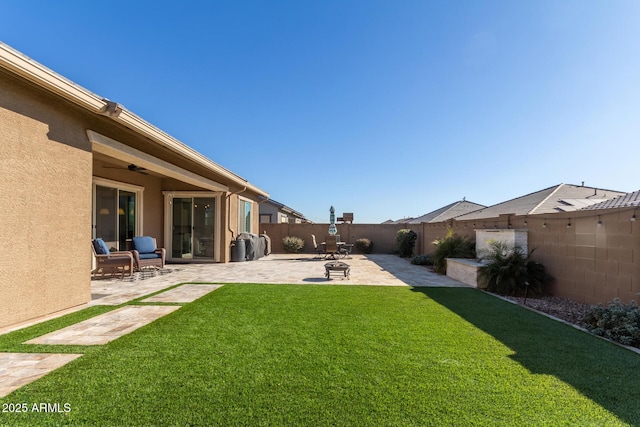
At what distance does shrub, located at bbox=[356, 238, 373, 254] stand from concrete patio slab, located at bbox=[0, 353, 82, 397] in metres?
14.6

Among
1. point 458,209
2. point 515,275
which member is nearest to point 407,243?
point 458,209

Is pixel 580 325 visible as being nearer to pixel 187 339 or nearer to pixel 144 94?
pixel 187 339

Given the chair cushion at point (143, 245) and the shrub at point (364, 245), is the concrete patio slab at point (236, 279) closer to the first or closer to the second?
the chair cushion at point (143, 245)

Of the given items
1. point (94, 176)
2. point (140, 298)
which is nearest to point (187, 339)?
point (140, 298)

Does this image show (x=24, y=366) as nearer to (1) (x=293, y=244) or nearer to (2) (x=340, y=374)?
(2) (x=340, y=374)

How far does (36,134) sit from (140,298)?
10.5ft

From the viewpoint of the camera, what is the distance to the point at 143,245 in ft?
28.2

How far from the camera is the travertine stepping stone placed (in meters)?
5.54

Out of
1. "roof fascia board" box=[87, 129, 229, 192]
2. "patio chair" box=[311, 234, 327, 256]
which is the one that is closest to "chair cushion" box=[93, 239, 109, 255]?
"roof fascia board" box=[87, 129, 229, 192]

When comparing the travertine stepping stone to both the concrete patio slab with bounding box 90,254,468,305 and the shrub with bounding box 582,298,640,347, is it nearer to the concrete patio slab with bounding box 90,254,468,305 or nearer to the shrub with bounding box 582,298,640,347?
the concrete patio slab with bounding box 90,254,468,305

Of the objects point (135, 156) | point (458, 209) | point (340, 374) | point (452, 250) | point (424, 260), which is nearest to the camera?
point (340, 374)

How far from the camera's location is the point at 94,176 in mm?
7934

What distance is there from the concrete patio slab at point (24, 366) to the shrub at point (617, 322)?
6.49 m

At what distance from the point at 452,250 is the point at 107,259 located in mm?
9991
